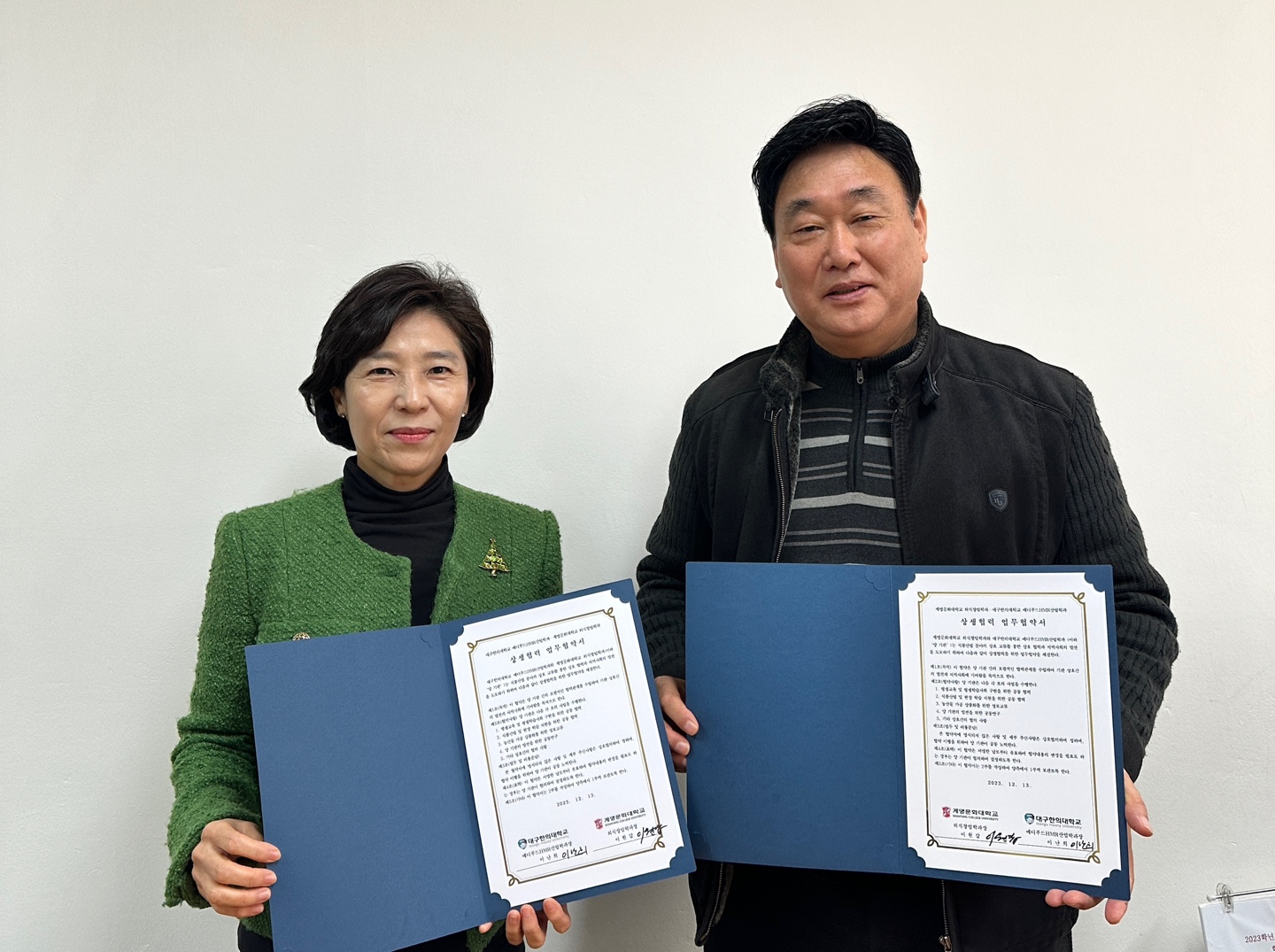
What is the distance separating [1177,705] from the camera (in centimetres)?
188

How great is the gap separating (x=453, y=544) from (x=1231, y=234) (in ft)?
5.66

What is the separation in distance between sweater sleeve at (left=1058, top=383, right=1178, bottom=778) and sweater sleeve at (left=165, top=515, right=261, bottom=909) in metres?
1.23

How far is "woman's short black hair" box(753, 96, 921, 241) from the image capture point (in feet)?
4.53

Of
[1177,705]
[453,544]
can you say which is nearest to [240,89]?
[453,544]

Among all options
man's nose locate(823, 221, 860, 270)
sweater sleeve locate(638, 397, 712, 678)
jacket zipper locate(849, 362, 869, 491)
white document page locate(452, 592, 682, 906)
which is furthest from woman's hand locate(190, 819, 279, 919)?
man's nose locate(823, 221, 860, 270)

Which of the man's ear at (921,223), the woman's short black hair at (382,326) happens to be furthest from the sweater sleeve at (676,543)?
the man's ear at (921,223)

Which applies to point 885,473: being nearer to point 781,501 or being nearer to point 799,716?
point 781,501

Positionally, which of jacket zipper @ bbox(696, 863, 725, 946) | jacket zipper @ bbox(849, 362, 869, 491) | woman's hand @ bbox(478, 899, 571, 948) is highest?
jacket zipper @ bbox(849, 362, 869, 491)

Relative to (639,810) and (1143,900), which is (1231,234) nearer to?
(1143,900)

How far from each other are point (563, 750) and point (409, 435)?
1.77 ft

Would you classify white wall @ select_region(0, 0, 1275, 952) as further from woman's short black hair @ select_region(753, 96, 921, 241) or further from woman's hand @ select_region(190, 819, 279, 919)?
woman's hand @ select_region(190, 819, 279, 919)

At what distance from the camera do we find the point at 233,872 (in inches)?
44.6

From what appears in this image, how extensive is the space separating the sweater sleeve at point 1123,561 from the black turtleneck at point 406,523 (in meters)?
0.97
